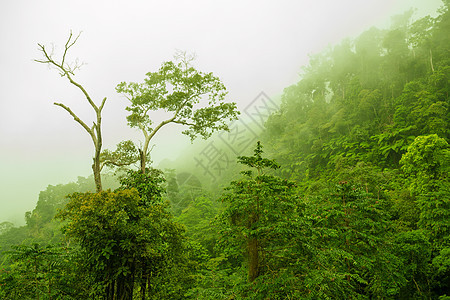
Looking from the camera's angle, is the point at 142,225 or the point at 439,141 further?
the point at 439,141

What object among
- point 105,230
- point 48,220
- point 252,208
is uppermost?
point 48,220

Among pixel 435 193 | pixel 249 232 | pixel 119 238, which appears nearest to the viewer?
pixel 249 232

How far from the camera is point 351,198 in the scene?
7605mm

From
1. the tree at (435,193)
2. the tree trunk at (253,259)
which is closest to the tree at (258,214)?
the tree trunk at (253,259)

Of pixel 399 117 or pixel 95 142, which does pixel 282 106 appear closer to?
pixel 399 117

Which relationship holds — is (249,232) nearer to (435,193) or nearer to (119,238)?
(119,238)

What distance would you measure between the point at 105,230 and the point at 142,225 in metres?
0.89

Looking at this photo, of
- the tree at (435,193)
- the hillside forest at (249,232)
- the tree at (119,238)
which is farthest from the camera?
the tree at (435,193)

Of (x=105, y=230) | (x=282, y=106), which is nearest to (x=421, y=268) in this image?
(x=105, y=230)

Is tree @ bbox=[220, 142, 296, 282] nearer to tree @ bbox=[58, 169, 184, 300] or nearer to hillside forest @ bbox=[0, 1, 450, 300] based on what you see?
hillside forest @ bbox=[0, 1, 450, 300]

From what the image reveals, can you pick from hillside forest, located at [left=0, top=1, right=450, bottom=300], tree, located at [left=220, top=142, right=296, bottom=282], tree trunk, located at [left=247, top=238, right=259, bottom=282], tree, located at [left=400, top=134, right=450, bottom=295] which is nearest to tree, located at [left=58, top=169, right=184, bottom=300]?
hillside forest, located at [left=0, top=1, right=450, bottom=300]

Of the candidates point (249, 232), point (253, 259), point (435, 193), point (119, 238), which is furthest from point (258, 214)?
point (435, 193)

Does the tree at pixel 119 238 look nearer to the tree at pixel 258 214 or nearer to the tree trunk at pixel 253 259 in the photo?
the tree at pixel 258 214

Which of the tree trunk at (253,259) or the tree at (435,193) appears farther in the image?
the tree at (435,193)
